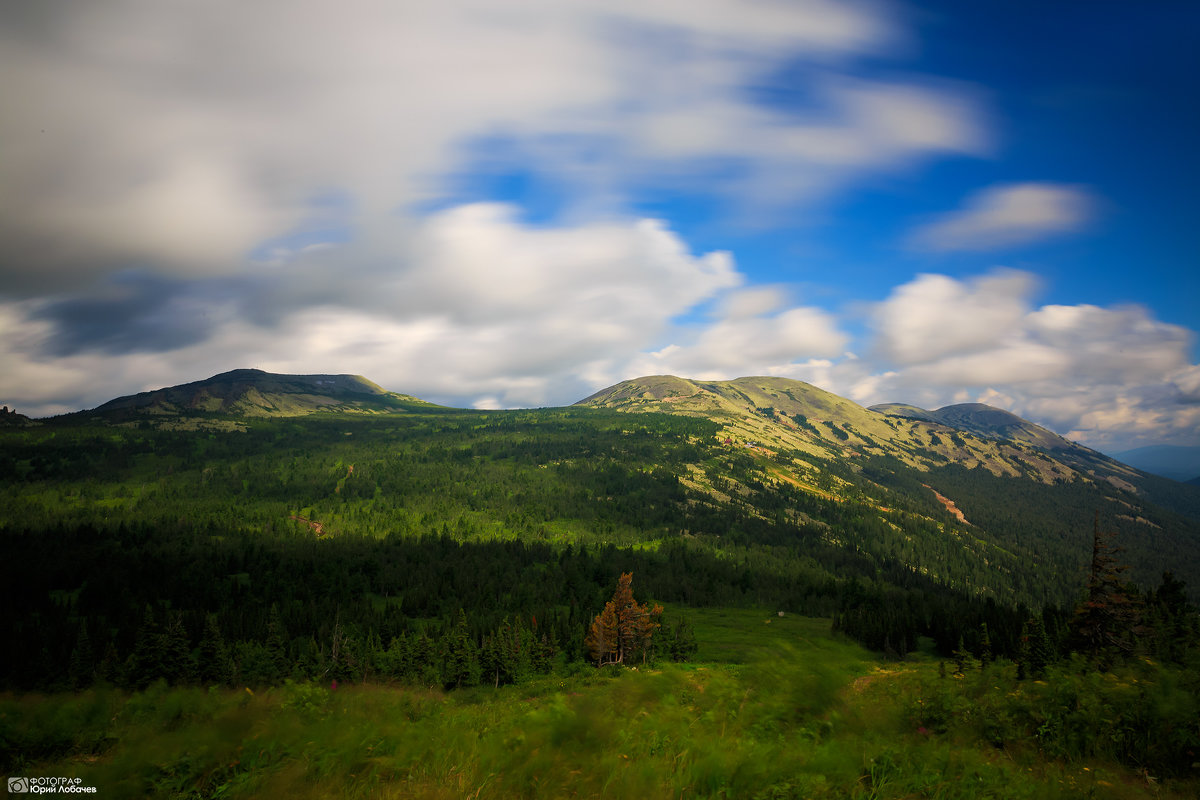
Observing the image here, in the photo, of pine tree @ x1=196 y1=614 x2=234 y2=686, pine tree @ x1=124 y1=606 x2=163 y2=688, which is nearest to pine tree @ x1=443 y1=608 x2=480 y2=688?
pine tree @ x1=196 y1=614 x2=234 y2=686

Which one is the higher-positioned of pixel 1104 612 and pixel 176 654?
pixel 1104 612

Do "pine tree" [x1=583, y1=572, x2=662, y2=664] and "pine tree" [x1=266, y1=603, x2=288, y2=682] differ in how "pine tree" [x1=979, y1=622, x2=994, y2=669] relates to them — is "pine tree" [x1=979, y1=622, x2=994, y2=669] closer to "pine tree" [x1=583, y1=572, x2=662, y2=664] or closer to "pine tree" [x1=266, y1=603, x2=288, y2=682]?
"pine tree" [x1=583, y1=572, x2=662, y2=664]

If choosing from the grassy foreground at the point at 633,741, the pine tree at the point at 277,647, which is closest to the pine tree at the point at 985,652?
the grassy foreground at the point at 633,741

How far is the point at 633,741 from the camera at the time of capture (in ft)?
30.7

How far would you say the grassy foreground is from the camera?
300 inches

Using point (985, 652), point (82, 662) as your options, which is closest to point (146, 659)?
point (82, 662)

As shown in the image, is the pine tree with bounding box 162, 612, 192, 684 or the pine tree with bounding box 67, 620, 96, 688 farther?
the pine tree with bounding box 162, 612, 192, 684

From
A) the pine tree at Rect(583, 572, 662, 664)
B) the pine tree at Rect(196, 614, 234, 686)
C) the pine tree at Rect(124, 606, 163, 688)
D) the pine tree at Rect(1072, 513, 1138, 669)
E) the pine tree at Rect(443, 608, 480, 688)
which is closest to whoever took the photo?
the pine tree at Rect(1072, 513, 1138, 669)

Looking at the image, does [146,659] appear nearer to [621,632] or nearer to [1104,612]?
[621,632]

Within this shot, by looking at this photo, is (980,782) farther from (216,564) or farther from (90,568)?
(90,568)

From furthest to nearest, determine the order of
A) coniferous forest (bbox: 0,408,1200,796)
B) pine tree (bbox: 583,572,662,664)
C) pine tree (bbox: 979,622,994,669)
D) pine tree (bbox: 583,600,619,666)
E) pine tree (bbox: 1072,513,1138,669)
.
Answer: pine tree (bbox: 583,600,619,666) → pine tree (bbox: 583,572,662,664) → pine tree (bbox: 1072,513,1138,669) → pine tree (bbox: 979,622,994,669) → coniferous forest (bbox: 0,408,1200,796)

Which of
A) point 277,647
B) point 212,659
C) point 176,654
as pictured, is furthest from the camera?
point 277,647

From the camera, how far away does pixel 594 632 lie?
99.1 m

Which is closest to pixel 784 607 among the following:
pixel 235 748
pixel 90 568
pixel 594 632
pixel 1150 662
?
pixel 594 632
